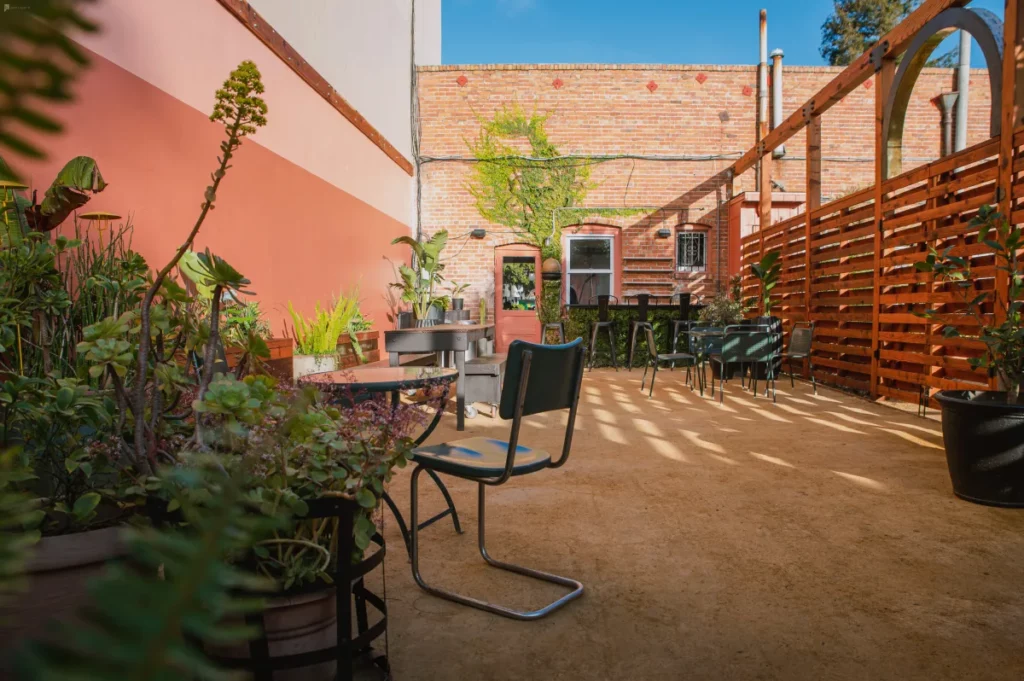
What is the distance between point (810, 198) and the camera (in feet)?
26.0

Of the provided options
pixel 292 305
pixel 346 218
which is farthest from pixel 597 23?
pixel 292 305

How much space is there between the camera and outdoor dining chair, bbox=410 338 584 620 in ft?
6.59

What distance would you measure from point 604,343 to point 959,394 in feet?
23.3

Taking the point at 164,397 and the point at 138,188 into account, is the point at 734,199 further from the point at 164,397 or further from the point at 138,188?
the point at 164,397

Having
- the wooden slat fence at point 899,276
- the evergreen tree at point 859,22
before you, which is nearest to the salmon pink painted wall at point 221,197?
the wooden slat fence at point 899,276

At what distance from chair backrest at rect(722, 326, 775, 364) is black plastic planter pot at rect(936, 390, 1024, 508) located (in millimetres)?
3281

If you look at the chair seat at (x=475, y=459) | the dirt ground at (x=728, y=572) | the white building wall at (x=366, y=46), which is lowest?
the dirt ground at (x=728, y=572)

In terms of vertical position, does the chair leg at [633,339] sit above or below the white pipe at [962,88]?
below

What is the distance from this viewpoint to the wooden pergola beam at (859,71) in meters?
5.45

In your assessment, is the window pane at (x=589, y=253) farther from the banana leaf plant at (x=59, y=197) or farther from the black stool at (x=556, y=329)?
the banana leaf plant at (x=59, y=197)

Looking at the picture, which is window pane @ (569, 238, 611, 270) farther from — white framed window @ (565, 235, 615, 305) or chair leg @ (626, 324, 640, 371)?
chair leg @ (626, 324, 640, 371)

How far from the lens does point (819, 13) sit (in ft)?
77.4

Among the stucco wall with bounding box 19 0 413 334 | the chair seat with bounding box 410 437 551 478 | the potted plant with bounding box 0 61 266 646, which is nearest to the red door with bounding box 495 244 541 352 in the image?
the stucco wall with bounding box 19 0 413 334

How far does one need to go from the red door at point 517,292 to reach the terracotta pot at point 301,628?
10575 millimetres
